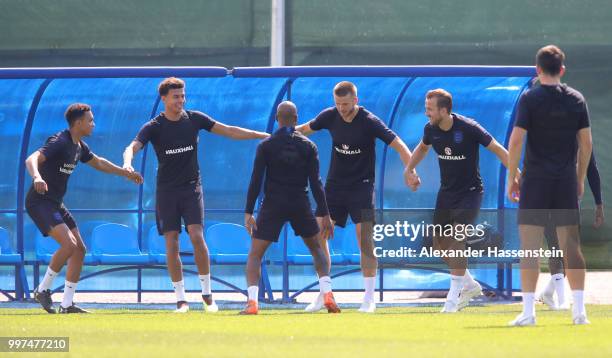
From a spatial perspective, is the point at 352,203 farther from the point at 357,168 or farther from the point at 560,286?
the point at 560,286

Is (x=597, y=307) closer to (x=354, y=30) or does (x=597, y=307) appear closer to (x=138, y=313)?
(x=138, y=313)

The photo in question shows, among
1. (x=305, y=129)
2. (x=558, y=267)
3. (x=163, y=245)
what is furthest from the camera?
(x=163, y=245)

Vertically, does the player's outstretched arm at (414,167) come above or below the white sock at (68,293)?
above

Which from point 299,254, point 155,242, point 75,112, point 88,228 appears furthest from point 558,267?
point 88,228

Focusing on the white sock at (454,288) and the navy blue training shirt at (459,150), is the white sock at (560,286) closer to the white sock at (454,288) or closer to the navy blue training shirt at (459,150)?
the white sock at (454,288)

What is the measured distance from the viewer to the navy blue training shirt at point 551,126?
10.1 meters

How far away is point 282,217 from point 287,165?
1.45ft

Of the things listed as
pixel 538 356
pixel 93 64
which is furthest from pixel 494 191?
pixel 93 64

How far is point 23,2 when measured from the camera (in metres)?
25.6

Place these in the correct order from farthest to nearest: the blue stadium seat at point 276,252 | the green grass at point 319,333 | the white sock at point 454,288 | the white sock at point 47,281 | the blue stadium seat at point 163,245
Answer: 1. the blue stadium seat at point 163,245
2. the blue stadium seat at point 276,252
3. the white sock at point 47,281
4. the white sock at point 454,288
5. the green grass at point 319,333

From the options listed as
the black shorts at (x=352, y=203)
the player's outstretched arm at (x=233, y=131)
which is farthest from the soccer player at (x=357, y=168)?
the player's outstretched arm at (x=233, y=131)

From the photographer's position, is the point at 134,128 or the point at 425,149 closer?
the point at 425,149

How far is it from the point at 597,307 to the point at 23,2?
15.0m

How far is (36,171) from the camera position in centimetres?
1247
